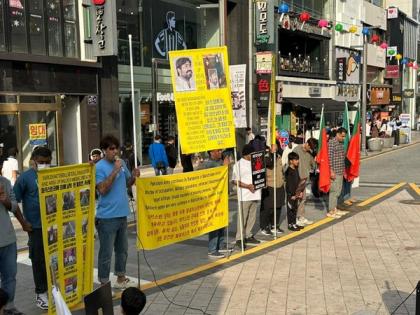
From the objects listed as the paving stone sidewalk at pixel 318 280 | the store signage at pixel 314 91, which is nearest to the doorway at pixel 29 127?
the paving stone sidewalk at pixel 318 280

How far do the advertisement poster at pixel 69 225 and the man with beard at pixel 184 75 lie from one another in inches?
87.5

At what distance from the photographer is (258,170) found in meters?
8.20

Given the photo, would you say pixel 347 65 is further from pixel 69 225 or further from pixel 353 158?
pixel 69 225

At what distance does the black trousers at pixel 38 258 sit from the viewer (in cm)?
560

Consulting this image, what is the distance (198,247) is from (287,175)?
2244mm

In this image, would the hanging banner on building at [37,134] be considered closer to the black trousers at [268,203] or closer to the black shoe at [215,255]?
the black trousers at [268,203]

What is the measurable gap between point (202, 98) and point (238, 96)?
9264 mm

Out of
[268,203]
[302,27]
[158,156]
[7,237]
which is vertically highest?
[302,27]

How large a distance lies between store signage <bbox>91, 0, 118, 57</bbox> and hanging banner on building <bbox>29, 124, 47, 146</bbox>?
294cm

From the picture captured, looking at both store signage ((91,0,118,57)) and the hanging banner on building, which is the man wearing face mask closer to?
the hanging banner on building

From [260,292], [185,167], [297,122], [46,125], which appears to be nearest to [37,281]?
[260,292]

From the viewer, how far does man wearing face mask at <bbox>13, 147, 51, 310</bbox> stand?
5.54 metres

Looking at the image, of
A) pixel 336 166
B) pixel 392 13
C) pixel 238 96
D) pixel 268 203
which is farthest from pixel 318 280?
pixel 392 13

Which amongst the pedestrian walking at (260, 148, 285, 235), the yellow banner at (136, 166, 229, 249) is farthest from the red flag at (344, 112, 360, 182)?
the yellow banner at (136, 166, 229, 249)
